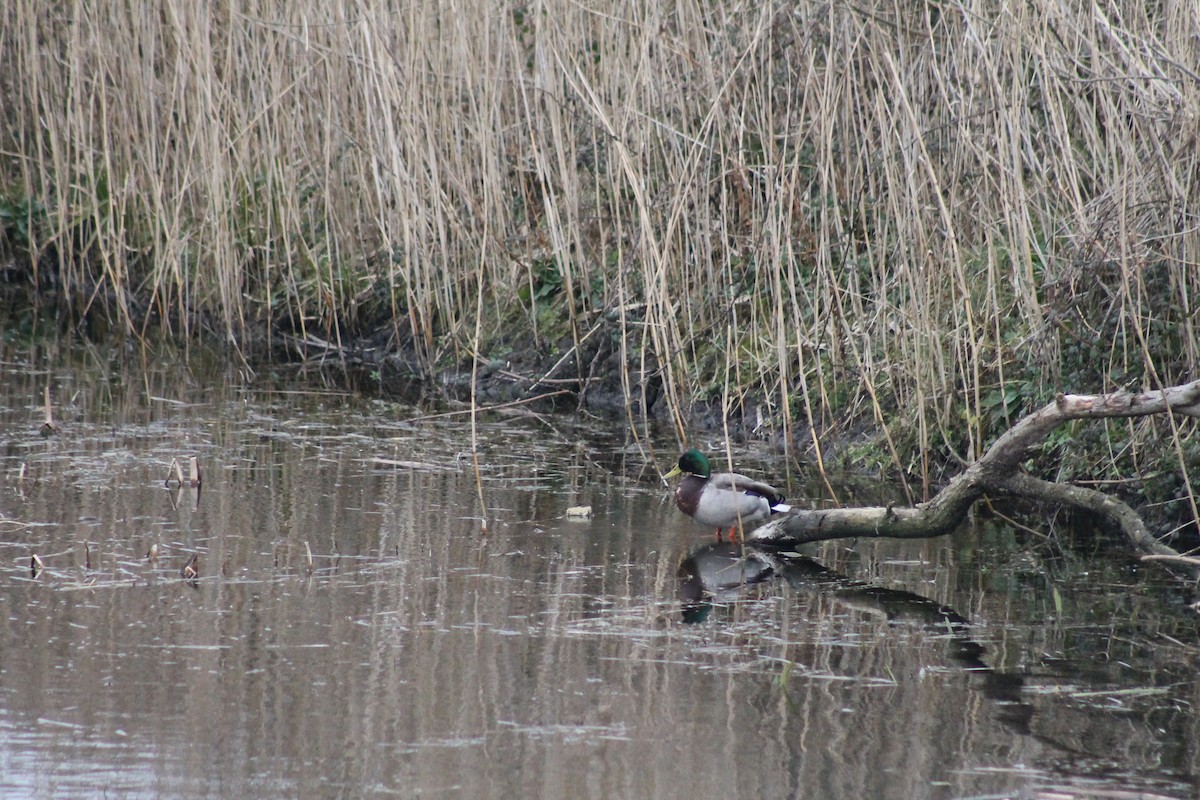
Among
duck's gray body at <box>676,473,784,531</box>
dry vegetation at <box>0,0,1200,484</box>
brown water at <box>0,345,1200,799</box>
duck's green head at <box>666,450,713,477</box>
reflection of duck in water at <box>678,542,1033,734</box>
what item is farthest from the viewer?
duck's green head at <box>666,450,713,477</box>

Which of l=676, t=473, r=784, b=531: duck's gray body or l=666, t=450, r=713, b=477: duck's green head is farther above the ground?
l=666, t=450, r=713, b=477: duck's green head

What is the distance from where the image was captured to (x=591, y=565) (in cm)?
500


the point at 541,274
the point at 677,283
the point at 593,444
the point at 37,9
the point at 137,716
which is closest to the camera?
the point at 137,716

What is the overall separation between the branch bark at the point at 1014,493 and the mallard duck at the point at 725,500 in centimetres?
22

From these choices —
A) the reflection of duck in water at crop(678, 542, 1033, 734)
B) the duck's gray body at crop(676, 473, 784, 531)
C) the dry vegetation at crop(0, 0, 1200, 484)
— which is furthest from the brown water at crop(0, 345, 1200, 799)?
the dry vegetation at crop(0, 0, 1200, 484)

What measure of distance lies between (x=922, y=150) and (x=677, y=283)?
1584 mm

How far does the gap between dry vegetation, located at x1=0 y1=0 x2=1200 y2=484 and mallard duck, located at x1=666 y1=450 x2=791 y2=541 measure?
0.38m

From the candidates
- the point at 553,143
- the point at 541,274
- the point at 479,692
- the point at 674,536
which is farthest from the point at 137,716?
the point at 541,274

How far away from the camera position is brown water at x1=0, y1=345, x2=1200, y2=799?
3289 mm

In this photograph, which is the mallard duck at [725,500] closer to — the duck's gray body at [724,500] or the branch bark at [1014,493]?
the duck's gray body at [724,500]

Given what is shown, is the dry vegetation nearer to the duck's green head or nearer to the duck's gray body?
the duck's green head

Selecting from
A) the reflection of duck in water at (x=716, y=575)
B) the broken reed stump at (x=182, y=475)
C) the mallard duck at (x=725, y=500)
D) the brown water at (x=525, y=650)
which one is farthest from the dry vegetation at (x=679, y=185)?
the broken reed stump at (x=182, y=475)

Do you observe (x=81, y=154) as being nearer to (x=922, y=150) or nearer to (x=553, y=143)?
(x=553, y=143)

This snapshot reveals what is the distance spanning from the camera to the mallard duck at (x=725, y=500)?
18.1 ft
